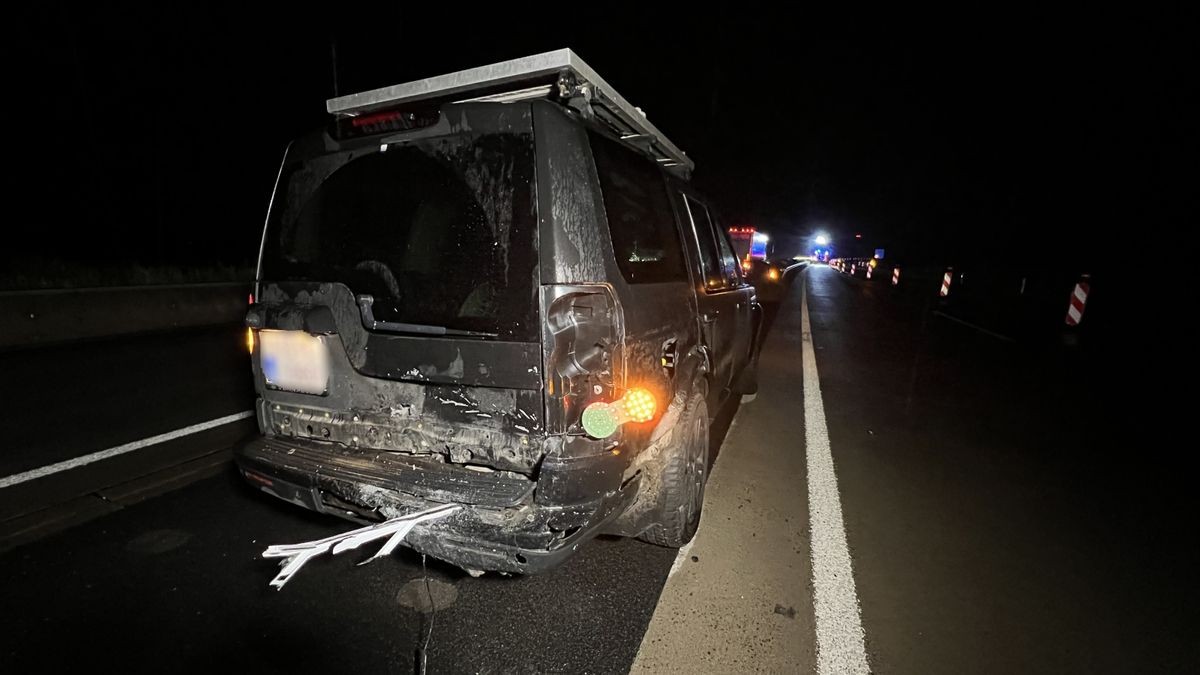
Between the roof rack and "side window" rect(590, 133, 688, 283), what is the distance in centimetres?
17

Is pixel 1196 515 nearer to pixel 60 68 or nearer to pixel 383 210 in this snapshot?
pixel 383 210

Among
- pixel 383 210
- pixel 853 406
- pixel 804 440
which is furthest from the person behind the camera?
pixel 853 406

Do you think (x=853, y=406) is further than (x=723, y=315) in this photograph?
Yes

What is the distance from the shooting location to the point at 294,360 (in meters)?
2.61

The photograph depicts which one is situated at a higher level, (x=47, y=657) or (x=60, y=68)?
(x=60, y=68)

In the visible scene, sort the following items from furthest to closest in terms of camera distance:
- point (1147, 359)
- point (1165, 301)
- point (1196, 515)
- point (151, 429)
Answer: point (1165, 301), point (1147, 359), point (151, 429), point (1196, 515)

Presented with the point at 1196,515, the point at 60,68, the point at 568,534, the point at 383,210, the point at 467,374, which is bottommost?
the point at 1196,515

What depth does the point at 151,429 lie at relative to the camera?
14.6 ft

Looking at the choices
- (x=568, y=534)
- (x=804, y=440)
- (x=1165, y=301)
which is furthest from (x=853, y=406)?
(x=1165, y=301)

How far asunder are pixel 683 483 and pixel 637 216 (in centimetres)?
135

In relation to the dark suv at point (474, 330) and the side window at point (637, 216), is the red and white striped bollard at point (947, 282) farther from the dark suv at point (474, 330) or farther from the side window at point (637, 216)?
the dark suv at point (474, 330)

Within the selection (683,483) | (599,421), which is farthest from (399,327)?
(683,483)

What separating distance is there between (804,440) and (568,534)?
130 inches

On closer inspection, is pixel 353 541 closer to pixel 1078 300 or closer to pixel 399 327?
pixel 399 327
